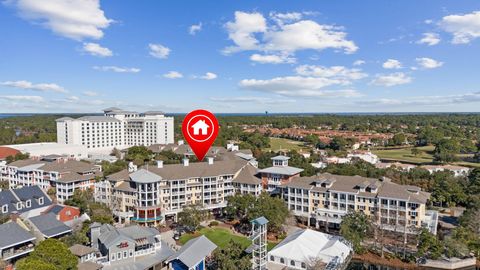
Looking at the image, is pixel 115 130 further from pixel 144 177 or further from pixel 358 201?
pixel 358 201

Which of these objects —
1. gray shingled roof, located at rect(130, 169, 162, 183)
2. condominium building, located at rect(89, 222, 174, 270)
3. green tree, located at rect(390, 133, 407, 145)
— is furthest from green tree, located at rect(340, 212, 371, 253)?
green tree, located at rect(390, 133, 407, 145)

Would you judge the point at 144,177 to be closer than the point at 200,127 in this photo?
No

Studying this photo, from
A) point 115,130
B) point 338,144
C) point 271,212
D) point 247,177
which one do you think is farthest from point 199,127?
point 115,130

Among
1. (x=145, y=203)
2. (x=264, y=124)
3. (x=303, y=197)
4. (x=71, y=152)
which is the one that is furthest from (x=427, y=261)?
(x=264, y=124)

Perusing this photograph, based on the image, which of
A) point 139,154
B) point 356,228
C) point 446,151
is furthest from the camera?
point 446,151

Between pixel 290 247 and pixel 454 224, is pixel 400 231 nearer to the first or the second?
pixel 454 224

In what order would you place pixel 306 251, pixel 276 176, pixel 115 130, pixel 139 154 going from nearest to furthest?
pixel 306 251, pixel 276 176, pixel 139 154, pixel 115 130

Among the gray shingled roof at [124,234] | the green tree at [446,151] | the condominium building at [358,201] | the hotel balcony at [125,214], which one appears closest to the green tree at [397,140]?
the green tree at [446,151]
